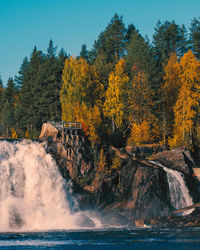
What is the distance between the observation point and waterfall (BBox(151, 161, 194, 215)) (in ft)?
167

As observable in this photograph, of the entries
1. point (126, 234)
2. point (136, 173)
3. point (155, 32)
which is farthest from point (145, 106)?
point (155, 32)

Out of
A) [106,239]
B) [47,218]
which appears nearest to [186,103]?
[47,218]

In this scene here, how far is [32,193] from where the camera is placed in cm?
4778

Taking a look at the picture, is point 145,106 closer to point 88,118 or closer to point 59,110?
point 88,118

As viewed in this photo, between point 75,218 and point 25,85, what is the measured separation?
182 ft

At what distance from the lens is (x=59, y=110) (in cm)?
8131

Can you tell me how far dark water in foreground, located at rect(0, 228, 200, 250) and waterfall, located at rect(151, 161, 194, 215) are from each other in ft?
38.0

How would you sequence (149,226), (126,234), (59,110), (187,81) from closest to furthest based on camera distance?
1. (126,234)
2. (149,226)
3. (187,81)
4. (59,110)

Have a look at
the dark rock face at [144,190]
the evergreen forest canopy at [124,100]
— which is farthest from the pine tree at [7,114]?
the dark rock face at [144,190]

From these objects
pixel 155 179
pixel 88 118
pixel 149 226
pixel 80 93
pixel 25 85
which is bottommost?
pixel 149 226

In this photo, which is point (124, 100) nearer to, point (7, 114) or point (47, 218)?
point (47, 218)

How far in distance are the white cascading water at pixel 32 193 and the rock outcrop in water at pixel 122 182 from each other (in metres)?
1.67

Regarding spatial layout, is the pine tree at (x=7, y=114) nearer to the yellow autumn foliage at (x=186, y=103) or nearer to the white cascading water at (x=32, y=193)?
the yellow autumn foliage at (x=186, y=103)

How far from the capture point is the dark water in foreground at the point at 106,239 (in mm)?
31750
